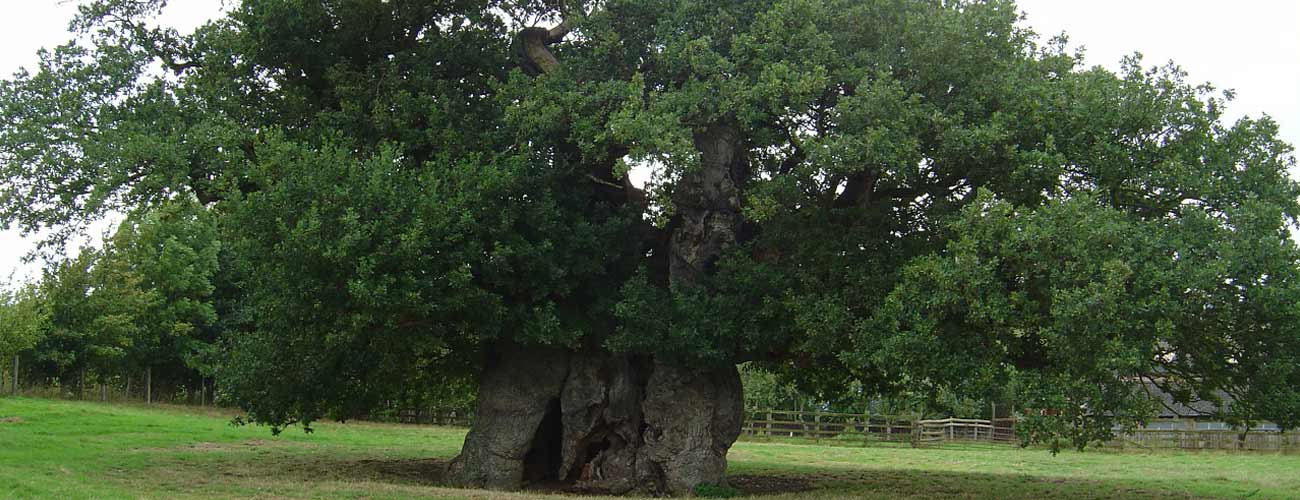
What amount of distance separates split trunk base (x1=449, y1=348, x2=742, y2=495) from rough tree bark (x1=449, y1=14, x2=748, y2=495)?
0.02m

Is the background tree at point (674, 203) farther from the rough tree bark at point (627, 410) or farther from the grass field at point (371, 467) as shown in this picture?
the grass field at point (371, 467)

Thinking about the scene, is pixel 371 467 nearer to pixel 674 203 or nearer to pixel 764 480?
pixel 764 480

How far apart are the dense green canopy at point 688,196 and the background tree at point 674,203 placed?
0.19 ft

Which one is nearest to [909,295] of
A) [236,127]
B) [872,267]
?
[872,267]

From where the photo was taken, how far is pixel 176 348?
42.7 m

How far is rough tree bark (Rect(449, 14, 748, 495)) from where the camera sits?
58.3ft

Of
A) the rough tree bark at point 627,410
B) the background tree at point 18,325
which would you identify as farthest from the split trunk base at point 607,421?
the background tree at point 18,325

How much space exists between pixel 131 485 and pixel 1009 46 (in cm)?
1464

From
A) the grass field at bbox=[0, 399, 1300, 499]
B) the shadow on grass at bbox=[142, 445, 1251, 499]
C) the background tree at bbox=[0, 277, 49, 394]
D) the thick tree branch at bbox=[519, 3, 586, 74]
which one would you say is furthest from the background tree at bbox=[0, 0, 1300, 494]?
the background tree at bbox=[0, 277, 49, 394]

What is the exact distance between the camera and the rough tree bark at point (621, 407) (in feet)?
58.3

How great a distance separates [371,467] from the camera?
21.2 metres

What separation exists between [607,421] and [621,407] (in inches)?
14.5

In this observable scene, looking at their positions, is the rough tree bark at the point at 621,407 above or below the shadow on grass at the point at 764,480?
above

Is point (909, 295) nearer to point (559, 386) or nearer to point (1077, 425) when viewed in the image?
point (1077, 425)
